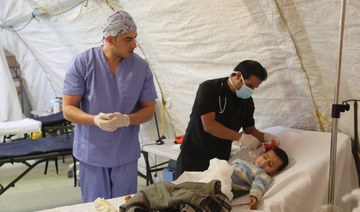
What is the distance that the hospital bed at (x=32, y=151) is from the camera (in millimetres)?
3003

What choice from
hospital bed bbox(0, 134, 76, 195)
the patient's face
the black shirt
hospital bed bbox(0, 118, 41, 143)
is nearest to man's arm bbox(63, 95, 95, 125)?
the black shirt

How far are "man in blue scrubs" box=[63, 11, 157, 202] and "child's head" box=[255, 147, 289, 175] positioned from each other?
61 centimetres

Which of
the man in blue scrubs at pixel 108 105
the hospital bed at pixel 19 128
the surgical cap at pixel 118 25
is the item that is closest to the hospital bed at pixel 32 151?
the hospital bed at pixel 19 128

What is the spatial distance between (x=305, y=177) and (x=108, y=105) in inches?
40.2

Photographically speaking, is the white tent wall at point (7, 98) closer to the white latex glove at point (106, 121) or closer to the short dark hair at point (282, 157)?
the white latex glove at point (106, 121)

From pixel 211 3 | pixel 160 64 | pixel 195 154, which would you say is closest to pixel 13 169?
pixel 160 64

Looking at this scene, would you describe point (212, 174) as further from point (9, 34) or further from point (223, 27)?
point (9, 34)

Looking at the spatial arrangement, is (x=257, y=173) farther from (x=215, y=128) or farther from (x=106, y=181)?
(x=106, y=181)

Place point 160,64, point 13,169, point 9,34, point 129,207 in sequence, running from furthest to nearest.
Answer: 1. point 9,34
2. point 13,169
3. point 160,64
4. point 129,207

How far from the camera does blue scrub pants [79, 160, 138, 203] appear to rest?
6.49ft

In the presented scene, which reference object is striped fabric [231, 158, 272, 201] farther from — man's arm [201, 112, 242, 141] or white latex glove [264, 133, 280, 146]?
white latex glove [264, 133, 280, 146]

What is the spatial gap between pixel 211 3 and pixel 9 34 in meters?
4.20

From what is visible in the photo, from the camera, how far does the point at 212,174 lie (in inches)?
63.6

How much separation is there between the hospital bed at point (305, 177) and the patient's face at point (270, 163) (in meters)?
0.04
